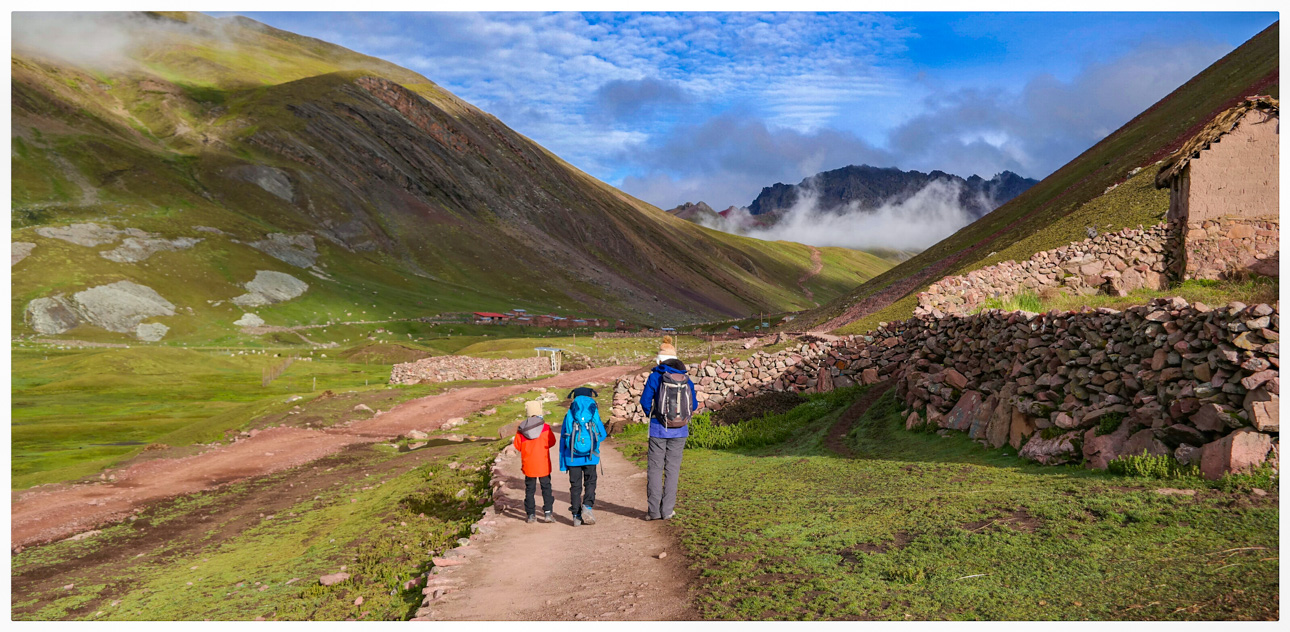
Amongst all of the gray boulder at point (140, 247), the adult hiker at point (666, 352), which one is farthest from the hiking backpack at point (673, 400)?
the gray boulder at point (140, 247)

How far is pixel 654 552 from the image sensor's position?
30.5ft

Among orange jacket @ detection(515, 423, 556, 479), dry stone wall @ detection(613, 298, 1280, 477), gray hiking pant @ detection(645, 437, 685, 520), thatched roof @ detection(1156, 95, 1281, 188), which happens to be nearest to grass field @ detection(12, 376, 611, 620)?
orange jacket @ detection(515, 423, 556, 479)

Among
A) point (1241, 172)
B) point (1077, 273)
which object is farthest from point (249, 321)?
point (1241, 172)

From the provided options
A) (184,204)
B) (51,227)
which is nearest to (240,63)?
(184,204)

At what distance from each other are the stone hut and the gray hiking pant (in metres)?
16.8

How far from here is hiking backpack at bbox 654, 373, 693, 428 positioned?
10.9 m

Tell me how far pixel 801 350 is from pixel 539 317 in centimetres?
7857

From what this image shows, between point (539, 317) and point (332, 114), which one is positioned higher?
point (332, 114)

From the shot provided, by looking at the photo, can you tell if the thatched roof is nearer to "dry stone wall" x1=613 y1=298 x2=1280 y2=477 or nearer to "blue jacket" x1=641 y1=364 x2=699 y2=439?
"dry stone wall" x1=613 y1=298 x2=1280 y2=477

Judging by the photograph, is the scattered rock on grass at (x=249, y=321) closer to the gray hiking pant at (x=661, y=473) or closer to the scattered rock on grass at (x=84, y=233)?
the scattered rock on grass at (x=84, y=233)

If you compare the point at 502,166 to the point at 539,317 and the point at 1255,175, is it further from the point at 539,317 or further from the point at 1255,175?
the point at 1255,175

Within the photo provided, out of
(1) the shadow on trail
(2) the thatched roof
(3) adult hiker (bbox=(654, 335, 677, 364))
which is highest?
(2) the thatched roof

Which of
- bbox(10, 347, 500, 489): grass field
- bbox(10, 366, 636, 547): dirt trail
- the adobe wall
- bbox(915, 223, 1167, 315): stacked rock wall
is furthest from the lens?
bbox(10, 347, 500, 489): grass field

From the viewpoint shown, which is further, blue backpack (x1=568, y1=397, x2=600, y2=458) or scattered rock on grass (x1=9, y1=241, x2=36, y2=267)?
scattered rock on grass (x1=9, y1=241, x2=36, y2=267)
